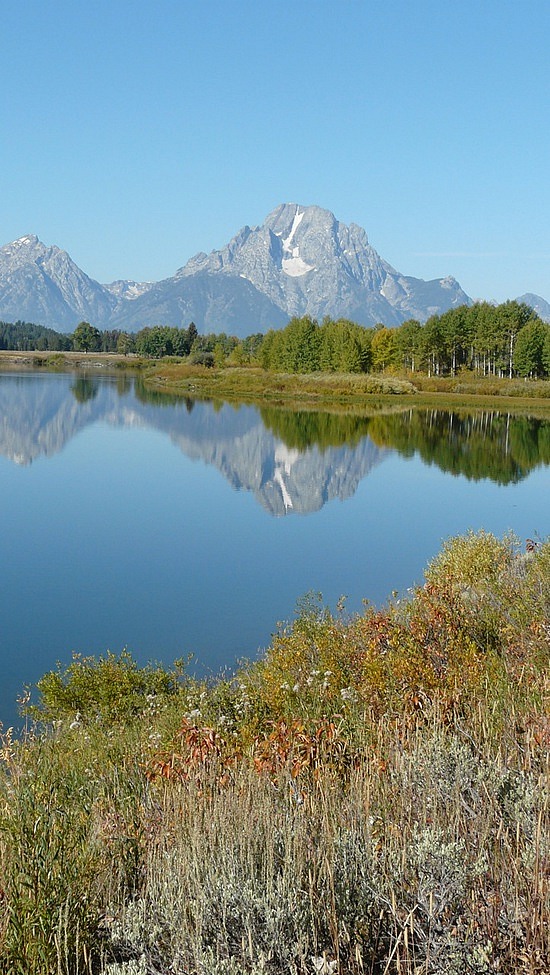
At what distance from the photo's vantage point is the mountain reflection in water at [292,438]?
1448 inches

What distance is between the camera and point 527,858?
142 inches

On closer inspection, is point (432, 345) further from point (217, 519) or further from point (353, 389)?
point (217, 519)

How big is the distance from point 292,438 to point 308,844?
46465 millimetres

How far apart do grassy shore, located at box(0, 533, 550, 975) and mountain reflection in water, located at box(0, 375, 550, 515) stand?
22479 millimetres

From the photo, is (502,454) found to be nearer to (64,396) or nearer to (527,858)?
(527,858)

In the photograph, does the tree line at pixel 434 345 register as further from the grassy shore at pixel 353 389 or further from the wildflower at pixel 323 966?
the wildflower at pixel 323 966

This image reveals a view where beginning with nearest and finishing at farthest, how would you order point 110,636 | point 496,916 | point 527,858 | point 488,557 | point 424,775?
point 496,916, point 527,858, point 424,775, point 488,557, point 110,636

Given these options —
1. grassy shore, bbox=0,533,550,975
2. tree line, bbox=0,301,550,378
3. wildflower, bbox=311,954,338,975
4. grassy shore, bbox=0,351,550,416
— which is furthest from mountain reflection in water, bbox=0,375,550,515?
wildflower, bbox=311,954,338,975

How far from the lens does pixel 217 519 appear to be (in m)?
26.6

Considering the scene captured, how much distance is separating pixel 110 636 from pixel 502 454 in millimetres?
33164

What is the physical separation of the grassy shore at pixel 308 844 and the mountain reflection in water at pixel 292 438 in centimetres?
2248

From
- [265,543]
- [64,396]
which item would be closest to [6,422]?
[64,396]

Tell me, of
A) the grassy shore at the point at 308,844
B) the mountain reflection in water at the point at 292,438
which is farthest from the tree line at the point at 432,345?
the grassy shore at the point at 308,844

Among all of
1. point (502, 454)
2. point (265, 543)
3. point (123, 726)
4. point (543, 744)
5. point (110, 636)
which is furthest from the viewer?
point (502, 454)
